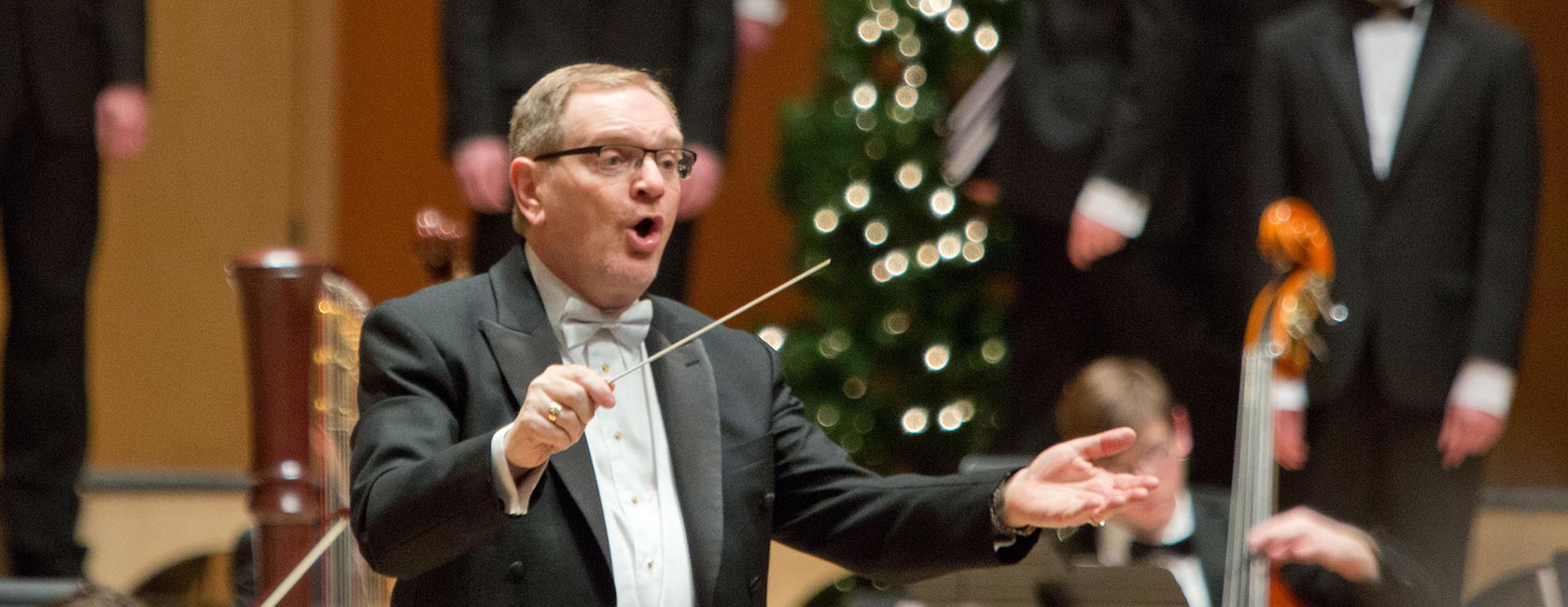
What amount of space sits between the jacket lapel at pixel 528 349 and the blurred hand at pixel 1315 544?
3.54 ft

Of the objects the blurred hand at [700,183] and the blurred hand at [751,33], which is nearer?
the blurred hand at [700,183]

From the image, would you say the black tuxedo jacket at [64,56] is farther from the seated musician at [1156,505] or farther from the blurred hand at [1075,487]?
the blurred hand at [1075,487]

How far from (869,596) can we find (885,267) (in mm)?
1463

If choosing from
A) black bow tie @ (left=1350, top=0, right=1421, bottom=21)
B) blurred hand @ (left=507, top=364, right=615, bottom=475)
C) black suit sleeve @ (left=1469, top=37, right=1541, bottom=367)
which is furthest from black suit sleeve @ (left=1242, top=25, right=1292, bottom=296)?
blurred hand @ (left=507, top=364, right=615, bottom=475)

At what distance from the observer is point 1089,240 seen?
3.59m

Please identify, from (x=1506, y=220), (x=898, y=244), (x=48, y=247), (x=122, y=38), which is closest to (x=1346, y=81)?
(x=1506, y=220)

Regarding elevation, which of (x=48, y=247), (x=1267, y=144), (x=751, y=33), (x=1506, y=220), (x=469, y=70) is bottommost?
(x=48, y=247)

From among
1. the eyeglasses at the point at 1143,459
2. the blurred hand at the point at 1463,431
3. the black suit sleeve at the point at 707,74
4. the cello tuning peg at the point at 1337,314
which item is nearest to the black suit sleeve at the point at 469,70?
the black suit sleeve at the point at 707,74

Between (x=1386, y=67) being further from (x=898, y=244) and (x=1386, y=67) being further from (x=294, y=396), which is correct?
(x=294, y=396)

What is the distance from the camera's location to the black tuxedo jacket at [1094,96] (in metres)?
3.65

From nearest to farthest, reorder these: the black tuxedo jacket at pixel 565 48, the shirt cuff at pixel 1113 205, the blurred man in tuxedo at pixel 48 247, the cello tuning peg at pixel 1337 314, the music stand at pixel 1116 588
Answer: the music stand at pixel 1116 588, the cello tuning peg at pixel 1337 314, the blurred man in tuxedo at pixel 48 247, the black tuxedo jacket at pixel 565 48, the shirt cuff at pixel 1113 205

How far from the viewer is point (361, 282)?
5465mm

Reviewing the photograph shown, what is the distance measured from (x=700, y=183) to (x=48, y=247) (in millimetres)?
1190

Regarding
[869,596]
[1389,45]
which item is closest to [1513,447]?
[1389,45]
